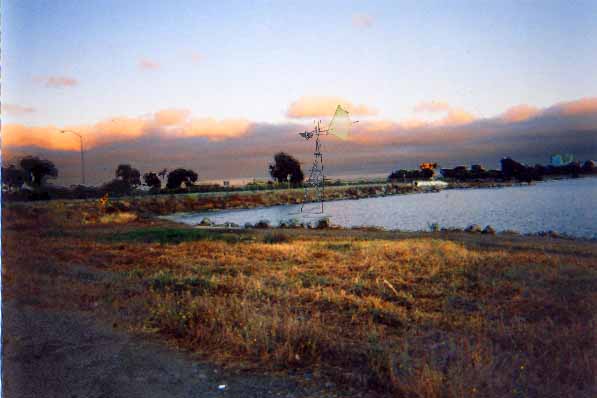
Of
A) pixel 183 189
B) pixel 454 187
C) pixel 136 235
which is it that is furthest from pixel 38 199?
pixel 454 187

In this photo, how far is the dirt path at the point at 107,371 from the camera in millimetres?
5684

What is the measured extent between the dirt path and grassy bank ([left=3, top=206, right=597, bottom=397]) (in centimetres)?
45

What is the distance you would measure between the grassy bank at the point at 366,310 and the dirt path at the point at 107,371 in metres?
0.45

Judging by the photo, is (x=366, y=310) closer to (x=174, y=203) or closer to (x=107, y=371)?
(x=107, y=371)

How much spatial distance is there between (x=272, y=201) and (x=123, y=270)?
221 feet

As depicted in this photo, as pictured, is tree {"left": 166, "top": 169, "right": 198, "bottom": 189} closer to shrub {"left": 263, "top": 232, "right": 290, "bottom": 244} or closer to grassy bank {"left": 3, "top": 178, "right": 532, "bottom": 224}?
grassy bank {"left": 3, "top": 178, "right": 532, "bottom": 224}

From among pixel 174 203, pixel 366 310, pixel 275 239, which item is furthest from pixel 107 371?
pixel 174 203

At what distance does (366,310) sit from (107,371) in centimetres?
510

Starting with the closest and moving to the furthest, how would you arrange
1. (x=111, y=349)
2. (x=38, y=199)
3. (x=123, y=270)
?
1. (x=111, y=349)
2. (x=123, y=270)
3. (x=38, y=199)

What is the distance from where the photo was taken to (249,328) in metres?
7.54

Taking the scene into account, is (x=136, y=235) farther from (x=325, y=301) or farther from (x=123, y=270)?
(x=325, y=301)

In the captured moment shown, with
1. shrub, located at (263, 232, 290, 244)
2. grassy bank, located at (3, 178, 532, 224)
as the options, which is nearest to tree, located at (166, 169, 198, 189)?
grassy bank, located at (3, 178, 532, 224)

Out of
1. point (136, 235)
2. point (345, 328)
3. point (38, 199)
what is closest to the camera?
point (345, 328)

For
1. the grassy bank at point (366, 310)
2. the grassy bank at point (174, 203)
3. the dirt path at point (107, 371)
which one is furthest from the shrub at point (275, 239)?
the grassy bank at point (174, 203)
